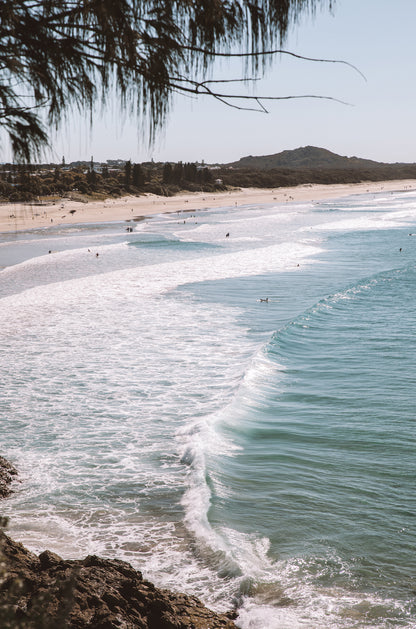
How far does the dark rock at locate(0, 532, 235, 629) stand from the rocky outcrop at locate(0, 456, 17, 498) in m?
2.75

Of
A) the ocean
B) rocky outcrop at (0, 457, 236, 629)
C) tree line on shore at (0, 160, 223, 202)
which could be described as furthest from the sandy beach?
rocky outcrop at (0, 457, 236, 629)

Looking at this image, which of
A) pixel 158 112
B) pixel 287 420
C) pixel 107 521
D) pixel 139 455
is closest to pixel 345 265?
pixel 287 420

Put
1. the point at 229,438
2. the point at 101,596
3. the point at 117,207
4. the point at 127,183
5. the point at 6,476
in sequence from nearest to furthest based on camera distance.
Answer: the point at 101,596 → the point at 6,476 → the point at 229,438 → the point at 117,207 → the point at 127,183

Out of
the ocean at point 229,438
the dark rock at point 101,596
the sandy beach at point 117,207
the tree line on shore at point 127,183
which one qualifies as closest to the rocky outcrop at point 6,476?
the ocean at point 229,438

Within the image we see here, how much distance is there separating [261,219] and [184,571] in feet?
141

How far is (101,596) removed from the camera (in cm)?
334

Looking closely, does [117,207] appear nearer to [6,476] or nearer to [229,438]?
[229,438]

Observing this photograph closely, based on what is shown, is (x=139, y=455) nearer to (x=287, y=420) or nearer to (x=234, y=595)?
(x=287, y=420)

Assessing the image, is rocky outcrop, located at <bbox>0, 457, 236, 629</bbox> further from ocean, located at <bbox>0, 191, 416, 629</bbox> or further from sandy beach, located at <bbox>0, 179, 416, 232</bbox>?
sandy beach, located at <bbox>0, 179, 416, 232</bbox>

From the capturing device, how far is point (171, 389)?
32.7ft

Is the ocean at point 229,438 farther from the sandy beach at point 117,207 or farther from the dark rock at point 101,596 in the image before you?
the sandy beach at point 117,207

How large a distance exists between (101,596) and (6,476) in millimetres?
3622

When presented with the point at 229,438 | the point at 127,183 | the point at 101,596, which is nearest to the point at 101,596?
the point at 101,596

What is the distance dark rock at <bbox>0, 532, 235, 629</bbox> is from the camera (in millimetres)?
3098
